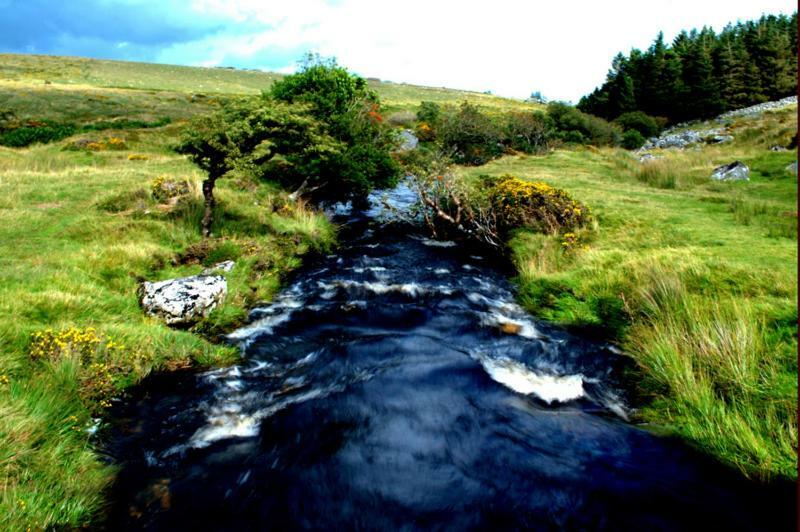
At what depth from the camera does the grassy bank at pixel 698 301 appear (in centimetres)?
612

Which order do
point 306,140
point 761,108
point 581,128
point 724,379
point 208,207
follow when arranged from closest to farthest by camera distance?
point 724,379 → point 208,207 → point 306,140 → point 581,128 → point 761,108

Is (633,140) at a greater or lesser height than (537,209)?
greater

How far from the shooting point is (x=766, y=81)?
66.4 meters

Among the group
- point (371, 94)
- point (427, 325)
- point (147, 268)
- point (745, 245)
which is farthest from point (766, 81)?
point (147, 268)

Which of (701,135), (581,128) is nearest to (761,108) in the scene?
Result: (701,135)

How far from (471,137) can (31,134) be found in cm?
3859

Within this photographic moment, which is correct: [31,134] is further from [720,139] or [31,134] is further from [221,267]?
[720,139]

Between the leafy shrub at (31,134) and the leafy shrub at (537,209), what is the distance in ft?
115

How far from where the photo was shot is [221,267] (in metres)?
13.4

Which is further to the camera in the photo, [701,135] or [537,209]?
[701,135]

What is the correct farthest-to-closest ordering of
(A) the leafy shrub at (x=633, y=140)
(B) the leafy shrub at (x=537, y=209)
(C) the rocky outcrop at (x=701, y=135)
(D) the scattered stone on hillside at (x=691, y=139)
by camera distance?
(A) the leafy shrub at (x=633, y=140) < (C) the rocky outcrop at (x=701, y=135) < (D) the scattered stone on hillside at (x=691, y=139) < (B) the leafy shrub at (x=537, y=209)

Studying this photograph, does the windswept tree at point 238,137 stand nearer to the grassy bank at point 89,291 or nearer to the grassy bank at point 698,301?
the grassy bank at point 89,291

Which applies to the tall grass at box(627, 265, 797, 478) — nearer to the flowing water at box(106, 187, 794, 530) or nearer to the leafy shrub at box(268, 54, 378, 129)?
the flowing water at box(106, 187, 794, 530)

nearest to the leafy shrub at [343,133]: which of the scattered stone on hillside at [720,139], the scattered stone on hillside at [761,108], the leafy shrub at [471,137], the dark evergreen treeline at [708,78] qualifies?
the leafy shrub at [471,137]
